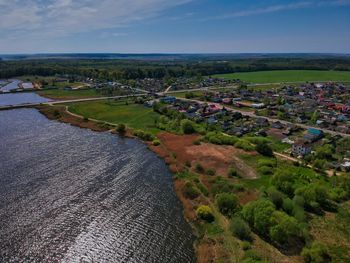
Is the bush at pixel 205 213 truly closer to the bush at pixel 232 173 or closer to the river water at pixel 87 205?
the river water at pixel 87 205

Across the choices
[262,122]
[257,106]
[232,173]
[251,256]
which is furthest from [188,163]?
[257,106]

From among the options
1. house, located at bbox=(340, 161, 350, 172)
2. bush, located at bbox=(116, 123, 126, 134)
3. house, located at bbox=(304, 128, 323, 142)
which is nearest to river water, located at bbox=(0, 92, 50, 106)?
bush, located at bbox=(116, 123, 126, 134)

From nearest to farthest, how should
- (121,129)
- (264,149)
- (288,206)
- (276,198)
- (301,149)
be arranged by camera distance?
(288,206) → (276,198) → (264,149) → (301,149) → (121,129)

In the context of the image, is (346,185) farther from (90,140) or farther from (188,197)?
(90,140)

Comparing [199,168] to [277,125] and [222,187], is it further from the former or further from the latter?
[277,125]

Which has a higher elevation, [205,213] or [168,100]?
[168,100]

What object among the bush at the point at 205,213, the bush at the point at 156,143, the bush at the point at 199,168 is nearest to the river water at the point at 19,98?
the bush at the point at 156,143
